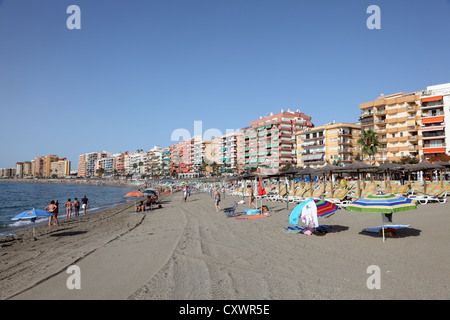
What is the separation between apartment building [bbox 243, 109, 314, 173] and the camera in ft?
245

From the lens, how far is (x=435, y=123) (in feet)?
153

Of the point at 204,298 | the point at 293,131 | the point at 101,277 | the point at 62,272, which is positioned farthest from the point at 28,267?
the point at 293,131

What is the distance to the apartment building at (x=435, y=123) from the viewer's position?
45.3 meters

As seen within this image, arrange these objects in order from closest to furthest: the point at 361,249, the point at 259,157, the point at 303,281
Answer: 1. the point at 303,281
2. the point at 361,249
3. the point at 259,157

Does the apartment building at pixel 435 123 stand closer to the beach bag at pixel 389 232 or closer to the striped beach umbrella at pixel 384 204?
the beach bag at pixel 389 232

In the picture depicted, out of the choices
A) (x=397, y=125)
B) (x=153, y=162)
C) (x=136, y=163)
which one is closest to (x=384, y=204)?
(x=397, y=125)

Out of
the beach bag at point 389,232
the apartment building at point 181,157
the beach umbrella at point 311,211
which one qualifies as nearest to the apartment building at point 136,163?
the apartment building at point 181,157

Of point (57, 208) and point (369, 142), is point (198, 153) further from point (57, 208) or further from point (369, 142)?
point (57, 208)

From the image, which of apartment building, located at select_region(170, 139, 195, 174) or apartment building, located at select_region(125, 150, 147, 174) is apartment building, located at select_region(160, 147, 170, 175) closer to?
apartment building, located at select_region(170, 139, 195, 174)

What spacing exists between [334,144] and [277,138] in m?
17.9

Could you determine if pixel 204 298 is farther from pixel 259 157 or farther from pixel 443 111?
pixel 259 157

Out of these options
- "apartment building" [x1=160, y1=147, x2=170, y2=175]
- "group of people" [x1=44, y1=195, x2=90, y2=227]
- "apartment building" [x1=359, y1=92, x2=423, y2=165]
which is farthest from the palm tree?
"apartment building" [x1=160, y1=147, x2=170, y2=175]

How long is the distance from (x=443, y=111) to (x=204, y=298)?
55604mm

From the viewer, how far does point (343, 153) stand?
58.9 m
